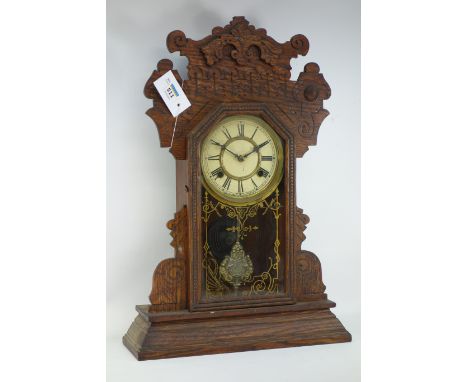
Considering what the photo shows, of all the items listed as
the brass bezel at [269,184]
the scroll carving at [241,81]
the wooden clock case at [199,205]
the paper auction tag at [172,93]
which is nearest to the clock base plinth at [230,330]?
the wooden clock case at [199,205]

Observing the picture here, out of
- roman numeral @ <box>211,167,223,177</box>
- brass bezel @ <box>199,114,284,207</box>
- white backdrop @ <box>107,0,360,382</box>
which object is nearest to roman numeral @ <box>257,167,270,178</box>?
brass bezel @ <box>199,114,284,207</box>

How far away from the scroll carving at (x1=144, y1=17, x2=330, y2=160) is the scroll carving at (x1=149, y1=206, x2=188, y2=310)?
0.71 ft

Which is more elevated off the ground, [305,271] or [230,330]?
[305,271]

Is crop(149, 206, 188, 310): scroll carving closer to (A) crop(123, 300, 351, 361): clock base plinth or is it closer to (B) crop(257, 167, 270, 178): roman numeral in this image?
(A) crop(123, 300, 351, 361): clock base plinth

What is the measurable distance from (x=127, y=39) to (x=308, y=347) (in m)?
1.22

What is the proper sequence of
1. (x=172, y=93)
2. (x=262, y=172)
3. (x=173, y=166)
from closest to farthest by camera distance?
(x=172, y=93) → (x=262, y=172) → (x=173, y=166)

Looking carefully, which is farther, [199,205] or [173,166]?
[173,166]

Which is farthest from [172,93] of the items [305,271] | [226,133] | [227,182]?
[305,271]

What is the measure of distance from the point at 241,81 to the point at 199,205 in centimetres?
43

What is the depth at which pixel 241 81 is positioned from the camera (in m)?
3.06

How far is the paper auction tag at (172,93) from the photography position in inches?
117

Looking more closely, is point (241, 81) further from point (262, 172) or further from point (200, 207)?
point (200, 207)

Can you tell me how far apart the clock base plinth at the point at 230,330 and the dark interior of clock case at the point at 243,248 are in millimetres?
72

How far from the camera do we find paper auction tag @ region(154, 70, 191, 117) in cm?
296
